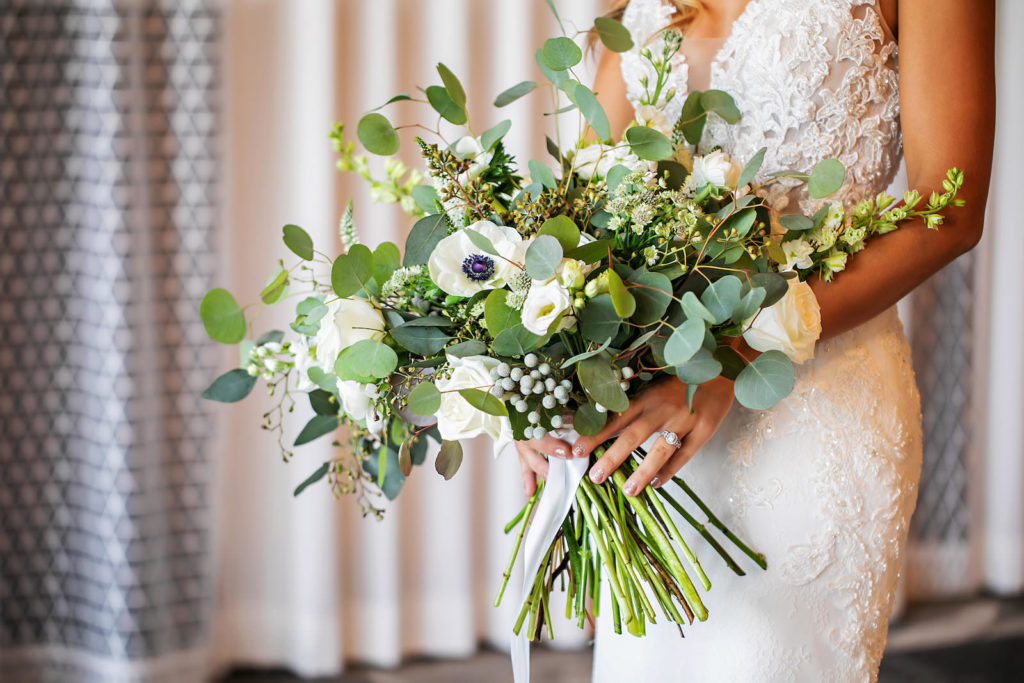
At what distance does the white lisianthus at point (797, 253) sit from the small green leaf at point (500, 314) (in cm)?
35

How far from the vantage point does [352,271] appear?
907mm

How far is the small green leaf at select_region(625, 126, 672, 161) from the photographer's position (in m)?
0.94

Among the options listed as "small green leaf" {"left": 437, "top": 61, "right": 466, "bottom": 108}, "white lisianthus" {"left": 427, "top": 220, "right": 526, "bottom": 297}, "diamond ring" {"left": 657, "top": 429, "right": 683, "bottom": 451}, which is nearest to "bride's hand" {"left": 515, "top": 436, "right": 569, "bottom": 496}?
"diamond ring" {"left": 657, "top": 429, "right": 683, "bottom": 451}

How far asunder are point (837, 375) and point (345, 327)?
69 centimetres

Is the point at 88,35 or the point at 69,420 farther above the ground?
the point at 88,35

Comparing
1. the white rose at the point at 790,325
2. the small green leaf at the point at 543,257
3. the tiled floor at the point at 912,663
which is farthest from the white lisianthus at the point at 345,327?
the tiled floor at the point at 912,663

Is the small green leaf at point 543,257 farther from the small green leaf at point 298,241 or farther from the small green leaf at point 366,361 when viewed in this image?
the small green leaf at point 298,241

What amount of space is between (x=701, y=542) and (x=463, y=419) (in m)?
0.47

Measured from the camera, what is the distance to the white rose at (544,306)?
805 mm

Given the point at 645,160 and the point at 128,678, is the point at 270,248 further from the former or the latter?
the point at 645,160

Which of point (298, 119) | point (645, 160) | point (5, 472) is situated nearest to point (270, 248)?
point (298, 119)

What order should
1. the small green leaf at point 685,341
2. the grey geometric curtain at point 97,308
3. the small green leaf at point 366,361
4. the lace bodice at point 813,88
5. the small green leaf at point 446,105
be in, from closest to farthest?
the small green leaf at point 685,341
the small green leaf at point 366,361
the small green leaf at point 446,105
the lace bodice at point 813,88
the grey geometric curtain at point 97,308

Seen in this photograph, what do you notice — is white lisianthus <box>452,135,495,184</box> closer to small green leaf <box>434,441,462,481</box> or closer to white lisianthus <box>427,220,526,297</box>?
white lisianthus <box>427,220,526,297</box>

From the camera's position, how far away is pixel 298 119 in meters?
2.40
